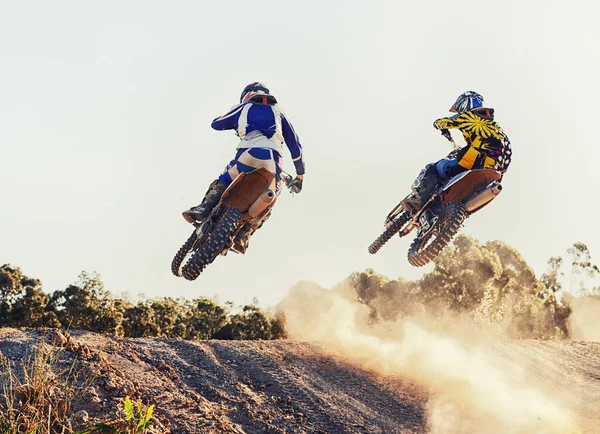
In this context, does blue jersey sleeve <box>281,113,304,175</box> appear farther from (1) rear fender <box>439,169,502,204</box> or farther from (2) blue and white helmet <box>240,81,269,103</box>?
(1) rear fender <box>439,169,502,204</box>

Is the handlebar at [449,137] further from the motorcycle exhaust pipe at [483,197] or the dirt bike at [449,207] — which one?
the motorcycle exhaust pipe at [483,197]

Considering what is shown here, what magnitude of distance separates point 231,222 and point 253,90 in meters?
2.11

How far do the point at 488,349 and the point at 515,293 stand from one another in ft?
55.2

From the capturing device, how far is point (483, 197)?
12.8 meters

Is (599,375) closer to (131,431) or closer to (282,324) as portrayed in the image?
(282,324)

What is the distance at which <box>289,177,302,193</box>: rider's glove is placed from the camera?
41.0ft

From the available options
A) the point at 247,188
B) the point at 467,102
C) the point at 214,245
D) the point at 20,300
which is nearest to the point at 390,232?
the point at 467,102

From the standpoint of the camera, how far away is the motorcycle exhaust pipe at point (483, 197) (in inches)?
500

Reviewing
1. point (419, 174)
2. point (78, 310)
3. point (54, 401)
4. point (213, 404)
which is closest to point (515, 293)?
point (419, 174)

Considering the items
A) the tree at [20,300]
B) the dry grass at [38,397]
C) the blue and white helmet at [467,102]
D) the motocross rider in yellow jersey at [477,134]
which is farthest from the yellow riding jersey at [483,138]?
the tree at [20,300]

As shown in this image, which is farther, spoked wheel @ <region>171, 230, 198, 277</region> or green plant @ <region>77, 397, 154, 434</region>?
spoked wheel @ <region>171, 230, 198, 277</region>

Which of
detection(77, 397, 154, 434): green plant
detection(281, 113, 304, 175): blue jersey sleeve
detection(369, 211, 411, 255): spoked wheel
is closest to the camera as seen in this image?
detection(77, 397, 154, 434): green plant

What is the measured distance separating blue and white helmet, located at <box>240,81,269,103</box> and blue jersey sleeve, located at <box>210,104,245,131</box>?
0.20 metres

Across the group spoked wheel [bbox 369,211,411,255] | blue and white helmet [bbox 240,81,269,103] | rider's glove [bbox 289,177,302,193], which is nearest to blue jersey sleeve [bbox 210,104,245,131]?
blue and white helmet [bbox 240,81,269,103]
